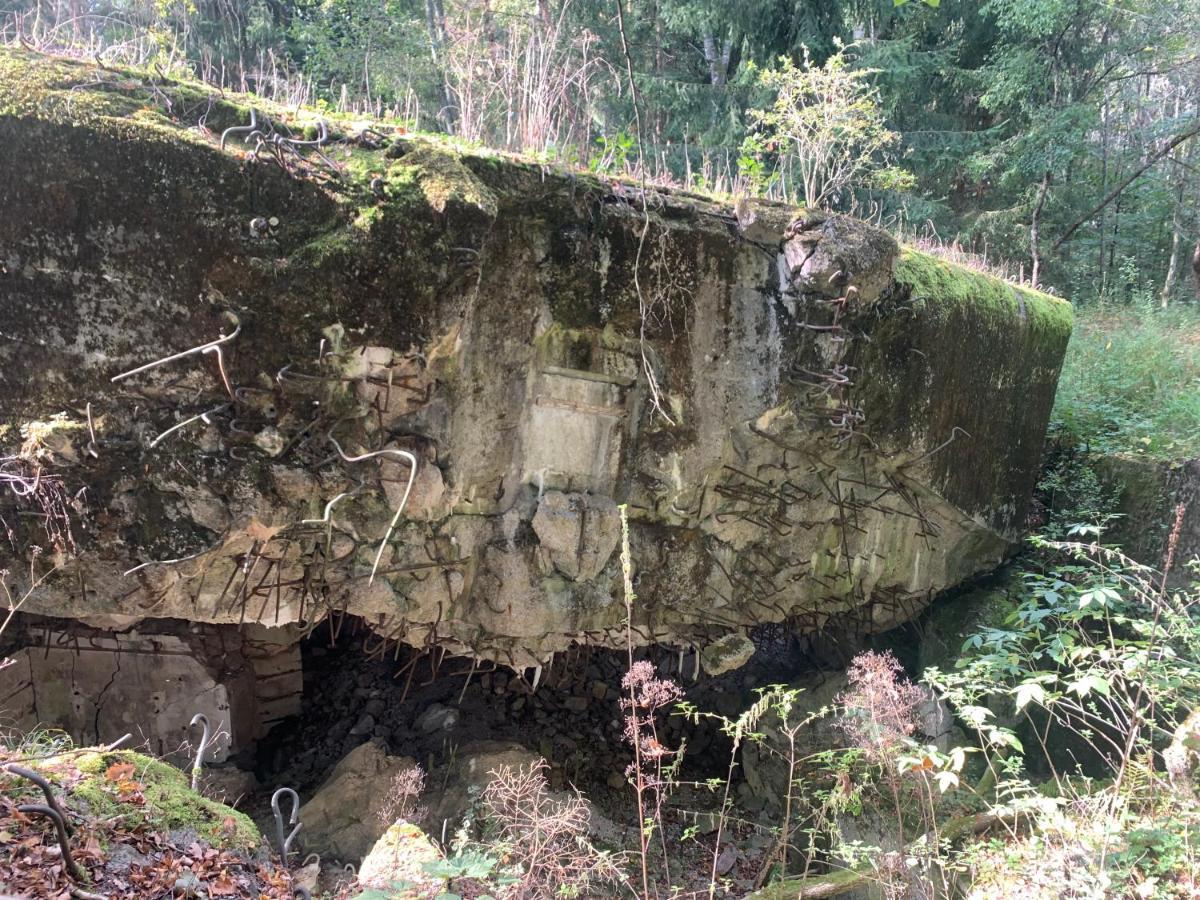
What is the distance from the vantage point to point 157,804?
2.00m

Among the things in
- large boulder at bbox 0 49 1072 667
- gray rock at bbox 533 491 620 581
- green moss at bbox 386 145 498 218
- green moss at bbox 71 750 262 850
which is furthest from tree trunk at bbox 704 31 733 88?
green moss at bbox 71 750 262 850

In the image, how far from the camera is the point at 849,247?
3.58 metres

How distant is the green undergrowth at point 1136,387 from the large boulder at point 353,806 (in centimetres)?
580

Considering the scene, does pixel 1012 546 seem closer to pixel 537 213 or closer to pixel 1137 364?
pixel 1137 364

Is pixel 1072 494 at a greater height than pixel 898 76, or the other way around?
pixel 898 76

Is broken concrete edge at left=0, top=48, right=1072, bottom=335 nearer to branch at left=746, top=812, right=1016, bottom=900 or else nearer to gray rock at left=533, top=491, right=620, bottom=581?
gray rock at left=533, top=491, right=620, bottom=581

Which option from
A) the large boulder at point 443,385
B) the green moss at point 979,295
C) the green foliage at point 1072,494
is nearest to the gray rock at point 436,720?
the large boulder at point 443,385

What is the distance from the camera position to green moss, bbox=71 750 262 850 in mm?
1905

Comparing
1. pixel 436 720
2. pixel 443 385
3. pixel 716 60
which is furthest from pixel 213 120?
pixel 716 60

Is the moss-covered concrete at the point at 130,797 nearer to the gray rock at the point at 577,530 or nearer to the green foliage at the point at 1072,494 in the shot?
the gray rock at the point at 577,530

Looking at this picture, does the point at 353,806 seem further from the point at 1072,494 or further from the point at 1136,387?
the point at 1136,387

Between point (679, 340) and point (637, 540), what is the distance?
3.81 feet

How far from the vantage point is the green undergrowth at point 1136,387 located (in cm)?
540

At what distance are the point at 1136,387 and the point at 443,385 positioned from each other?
6.48 metres
